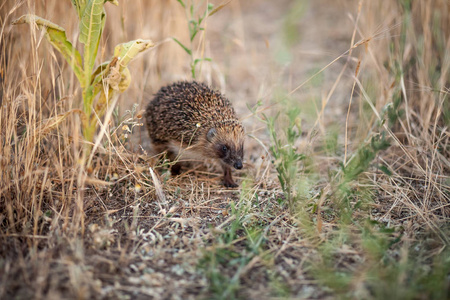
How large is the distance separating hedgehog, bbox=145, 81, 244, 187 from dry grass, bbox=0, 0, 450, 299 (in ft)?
0.97

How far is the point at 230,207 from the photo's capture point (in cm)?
371

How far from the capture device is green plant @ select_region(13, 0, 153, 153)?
10.6 feet

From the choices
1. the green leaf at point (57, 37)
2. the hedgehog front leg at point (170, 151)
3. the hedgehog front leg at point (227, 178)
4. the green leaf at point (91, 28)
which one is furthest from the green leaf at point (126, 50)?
the hedgehog front leg at point (227, 178)

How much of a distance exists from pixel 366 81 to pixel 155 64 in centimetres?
295

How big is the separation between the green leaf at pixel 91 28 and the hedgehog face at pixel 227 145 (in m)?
1.48

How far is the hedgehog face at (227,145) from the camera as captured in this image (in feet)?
14.0

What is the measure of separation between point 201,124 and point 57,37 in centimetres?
168

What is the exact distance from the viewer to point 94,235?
2.87 m

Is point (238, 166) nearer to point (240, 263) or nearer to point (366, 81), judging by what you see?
point (240, 263)

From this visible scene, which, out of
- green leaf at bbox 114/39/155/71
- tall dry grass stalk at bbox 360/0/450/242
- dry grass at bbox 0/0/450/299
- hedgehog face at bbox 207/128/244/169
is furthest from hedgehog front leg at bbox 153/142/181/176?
tall dry grass stalk at bbox 360/0/450/242

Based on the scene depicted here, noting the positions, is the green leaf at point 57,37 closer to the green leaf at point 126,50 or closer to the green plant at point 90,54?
the green plant at point 90,54

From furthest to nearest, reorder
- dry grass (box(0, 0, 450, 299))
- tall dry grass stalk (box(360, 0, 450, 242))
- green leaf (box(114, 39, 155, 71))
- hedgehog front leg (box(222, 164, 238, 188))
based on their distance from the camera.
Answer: hedgehog front leg (box(222, 164, 238, 188)), tall dry grass stalk (box(360, 0, 450, 242)), green leaf (box(114, 39, 155, 71)), dry grass (box(0, 0, 450, 299))

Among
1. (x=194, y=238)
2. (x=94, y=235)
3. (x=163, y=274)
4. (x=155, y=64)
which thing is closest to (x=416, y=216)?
(x=194, y=238)

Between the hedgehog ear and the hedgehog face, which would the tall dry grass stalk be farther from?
the hedgehog ear
